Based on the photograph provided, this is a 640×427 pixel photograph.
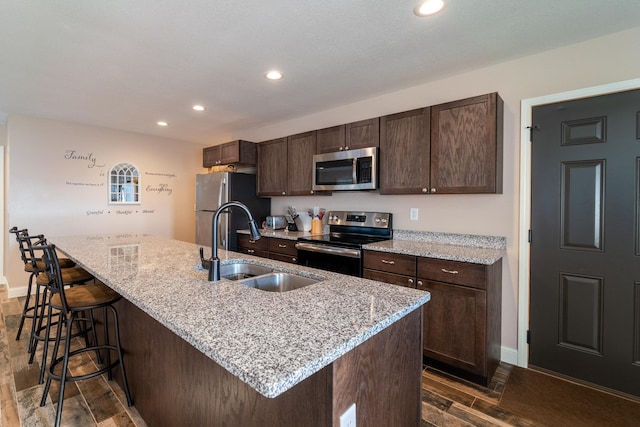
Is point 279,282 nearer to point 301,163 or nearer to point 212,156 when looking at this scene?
point 301,163

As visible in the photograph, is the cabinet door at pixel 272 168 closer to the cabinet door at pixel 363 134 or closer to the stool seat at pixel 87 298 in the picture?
the cabinet door at pixel 363 134

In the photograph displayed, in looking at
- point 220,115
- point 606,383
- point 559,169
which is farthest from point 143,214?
point 606,383

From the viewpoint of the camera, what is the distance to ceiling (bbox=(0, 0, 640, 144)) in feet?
5.85

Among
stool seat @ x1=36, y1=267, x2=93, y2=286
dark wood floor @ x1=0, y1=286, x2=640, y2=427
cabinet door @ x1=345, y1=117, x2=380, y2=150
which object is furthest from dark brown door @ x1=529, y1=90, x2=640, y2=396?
stool seat @ x1=36, y1=267, x2=93, y2=286

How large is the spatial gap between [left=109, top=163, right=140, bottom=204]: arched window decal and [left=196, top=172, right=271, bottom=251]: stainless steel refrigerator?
1.24 meters

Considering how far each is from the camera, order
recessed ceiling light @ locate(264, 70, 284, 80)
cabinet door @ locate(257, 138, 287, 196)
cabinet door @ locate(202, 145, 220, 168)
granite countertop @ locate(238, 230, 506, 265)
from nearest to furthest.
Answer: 1. granite countertop @ locate(238, 230, 506, 265)
2. recessed ceiling light @ locate(264, 70, 284, 80)
3. cabinet door @ locate(257, 138, 287, 196)
4. cabinet door @ locate(202, 145, 220, 168)

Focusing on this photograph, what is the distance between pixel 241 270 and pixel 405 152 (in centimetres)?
177

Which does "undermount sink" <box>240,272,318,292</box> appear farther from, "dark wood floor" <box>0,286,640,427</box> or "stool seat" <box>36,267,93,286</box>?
"stool seat" <box>36,267,93,286</box>

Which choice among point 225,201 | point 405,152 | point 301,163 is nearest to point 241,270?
point 405,152

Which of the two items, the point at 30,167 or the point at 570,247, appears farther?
the point at 30,167

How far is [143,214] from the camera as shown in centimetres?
502

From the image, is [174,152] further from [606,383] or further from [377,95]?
[606,383]

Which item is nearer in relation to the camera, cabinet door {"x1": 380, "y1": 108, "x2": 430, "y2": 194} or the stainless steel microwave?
cabinet door {"x1": 380, "y1": 108, "x2": 430, "y2": 194}

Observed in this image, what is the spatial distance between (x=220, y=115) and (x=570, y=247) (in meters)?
3.83
